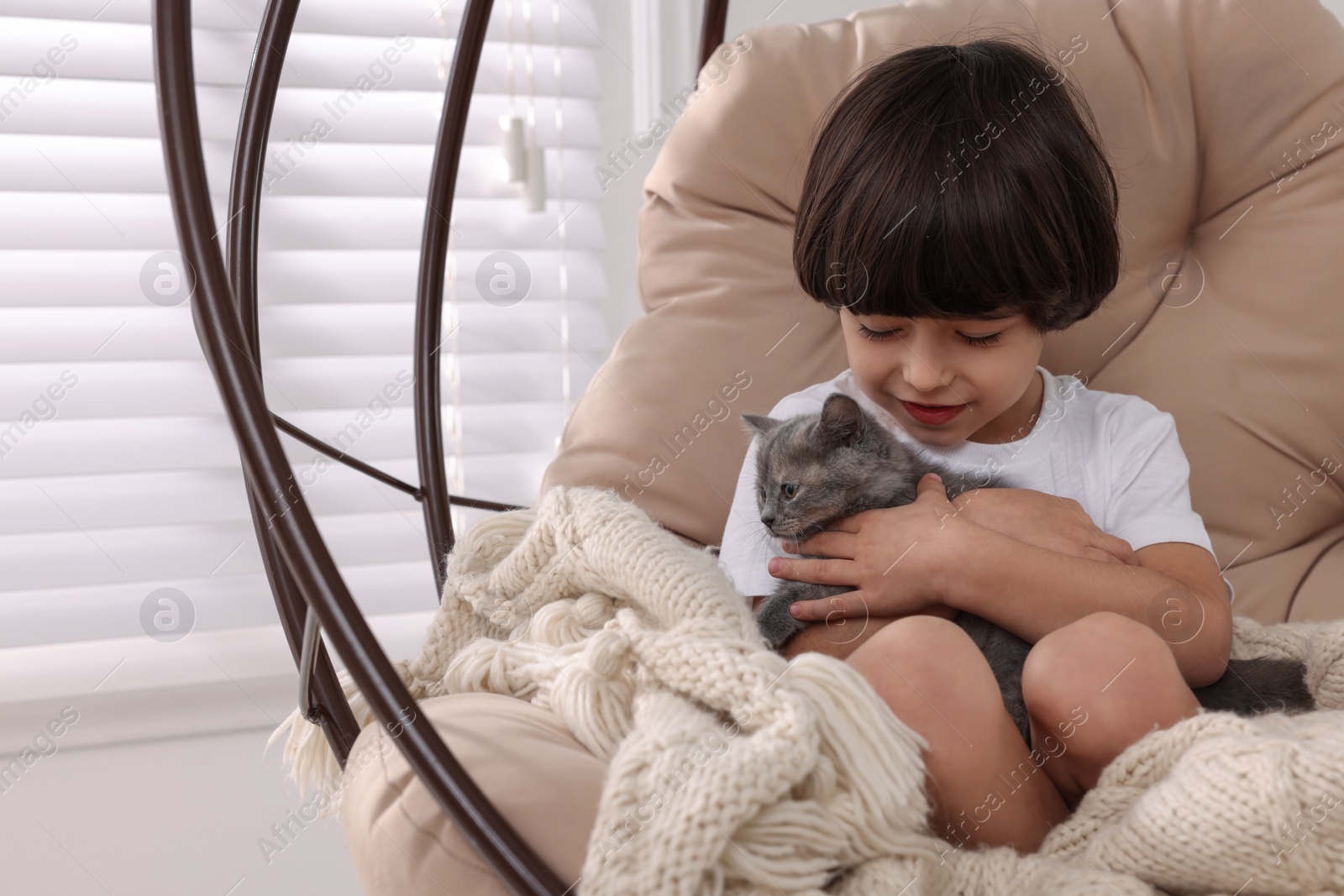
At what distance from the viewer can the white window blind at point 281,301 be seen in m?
1.36

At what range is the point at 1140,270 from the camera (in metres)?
1.15

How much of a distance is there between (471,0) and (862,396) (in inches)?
27.3

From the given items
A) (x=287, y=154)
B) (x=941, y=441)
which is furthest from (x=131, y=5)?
(x=941, y=441)

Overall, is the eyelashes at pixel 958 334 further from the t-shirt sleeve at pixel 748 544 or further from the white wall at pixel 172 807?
the white wall at pixel 172 807

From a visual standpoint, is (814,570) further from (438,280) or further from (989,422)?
(438,280)

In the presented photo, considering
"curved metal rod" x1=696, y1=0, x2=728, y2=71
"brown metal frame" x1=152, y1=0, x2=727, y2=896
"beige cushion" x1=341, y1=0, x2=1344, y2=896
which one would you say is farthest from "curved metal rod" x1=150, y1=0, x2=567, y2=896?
"curved metal rod" x1=696, y1=0, x2=728, y2=71

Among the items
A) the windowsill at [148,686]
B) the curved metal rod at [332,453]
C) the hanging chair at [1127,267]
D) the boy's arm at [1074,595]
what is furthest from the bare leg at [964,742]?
the windowsill at [148,686]

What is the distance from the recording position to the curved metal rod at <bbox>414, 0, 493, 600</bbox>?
1147mm

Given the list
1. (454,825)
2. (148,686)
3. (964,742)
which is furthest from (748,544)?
(148,686)

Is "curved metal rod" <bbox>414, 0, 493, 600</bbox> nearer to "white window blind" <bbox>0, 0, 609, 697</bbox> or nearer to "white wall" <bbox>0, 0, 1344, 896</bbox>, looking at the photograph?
"white window blind" <bbox>0, 0, 609, 697</bbox>

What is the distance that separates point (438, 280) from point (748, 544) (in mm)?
536

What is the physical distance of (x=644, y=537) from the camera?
0.78 m

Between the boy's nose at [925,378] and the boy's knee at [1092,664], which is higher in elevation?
the boy's nose at [925,378]

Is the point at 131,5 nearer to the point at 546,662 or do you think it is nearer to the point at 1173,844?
the point at 546,662
